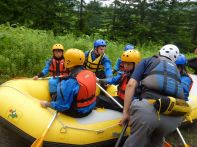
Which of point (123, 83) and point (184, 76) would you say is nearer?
point (123, 83)

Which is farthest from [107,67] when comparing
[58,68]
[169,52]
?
[169,52]

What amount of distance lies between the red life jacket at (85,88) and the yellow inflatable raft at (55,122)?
10.4 inches

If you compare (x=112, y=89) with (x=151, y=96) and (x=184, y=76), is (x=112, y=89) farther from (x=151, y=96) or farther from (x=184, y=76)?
(x=151, y=96)

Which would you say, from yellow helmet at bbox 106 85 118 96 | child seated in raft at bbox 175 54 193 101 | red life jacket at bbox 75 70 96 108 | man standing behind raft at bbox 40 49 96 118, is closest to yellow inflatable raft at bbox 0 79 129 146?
man standing behind raft at bbox 40 49 96 118

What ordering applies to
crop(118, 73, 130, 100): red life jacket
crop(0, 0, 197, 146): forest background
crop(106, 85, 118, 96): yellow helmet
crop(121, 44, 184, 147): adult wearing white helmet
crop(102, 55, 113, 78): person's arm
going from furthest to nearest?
crop(0, 0, 197, 146): forest background < crop(102, 55, 113, 78): person's arm < crop(106, 85, 118, 96): yellow helmet < crop(118, 73, 130, 100): red life jacket < crop(121, 44, 184, 147): adult wearing white helmet

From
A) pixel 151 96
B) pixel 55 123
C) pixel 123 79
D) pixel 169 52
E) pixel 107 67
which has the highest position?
pixel 169 52

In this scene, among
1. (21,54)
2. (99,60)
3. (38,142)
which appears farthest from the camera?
(21,54)

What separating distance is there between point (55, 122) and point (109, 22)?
1531 centimetres

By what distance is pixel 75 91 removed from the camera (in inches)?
168

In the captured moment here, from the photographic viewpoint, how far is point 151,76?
372 cm

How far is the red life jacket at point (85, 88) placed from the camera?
4.32m

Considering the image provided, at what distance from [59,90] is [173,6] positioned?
56.8 feet

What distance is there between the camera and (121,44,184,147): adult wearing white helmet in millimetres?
3603

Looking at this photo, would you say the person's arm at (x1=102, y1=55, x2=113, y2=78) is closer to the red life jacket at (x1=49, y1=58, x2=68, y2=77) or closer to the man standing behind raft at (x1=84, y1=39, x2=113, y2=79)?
the man standing behind raft at (x1=84, y1=39, x2=113, y2=79)
